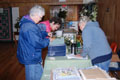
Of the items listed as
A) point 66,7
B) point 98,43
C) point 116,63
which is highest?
point 66,7

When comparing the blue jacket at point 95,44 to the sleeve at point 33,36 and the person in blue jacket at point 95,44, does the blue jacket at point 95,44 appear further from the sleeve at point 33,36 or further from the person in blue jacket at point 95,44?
the sleeve at point 33,36

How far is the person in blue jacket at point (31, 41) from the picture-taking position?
7.11ft

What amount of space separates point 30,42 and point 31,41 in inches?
→ 0.8

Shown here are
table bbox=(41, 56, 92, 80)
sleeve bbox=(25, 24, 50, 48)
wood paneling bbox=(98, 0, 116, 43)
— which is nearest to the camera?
sleeve bbox=(25, 24, 50, 48)

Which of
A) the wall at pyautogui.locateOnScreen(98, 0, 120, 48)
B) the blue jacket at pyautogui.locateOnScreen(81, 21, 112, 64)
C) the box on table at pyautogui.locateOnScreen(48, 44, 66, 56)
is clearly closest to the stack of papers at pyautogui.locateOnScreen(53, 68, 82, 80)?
the blue jacket at pyautogui.locateOnScreen(81, 21, 112, 64)

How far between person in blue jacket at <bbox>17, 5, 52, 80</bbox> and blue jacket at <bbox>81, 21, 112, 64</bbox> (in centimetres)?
54

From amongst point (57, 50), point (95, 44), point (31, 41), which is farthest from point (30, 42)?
point (95, 44)

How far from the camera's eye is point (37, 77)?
8.15 feet

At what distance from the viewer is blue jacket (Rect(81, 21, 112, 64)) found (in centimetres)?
224

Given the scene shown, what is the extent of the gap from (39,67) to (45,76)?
0.16 meters

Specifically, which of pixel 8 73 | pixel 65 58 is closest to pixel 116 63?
pixel 65 58

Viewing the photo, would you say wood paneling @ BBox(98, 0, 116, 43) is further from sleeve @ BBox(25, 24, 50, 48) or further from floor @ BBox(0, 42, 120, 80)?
sleeve @ BBox(25, 24, 50, 48)

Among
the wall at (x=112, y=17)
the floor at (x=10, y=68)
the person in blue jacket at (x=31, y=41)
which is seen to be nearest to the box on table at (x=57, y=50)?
the person in blue jacket at (x=31, y=41)

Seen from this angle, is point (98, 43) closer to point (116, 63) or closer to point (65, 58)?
point (65, 58)
